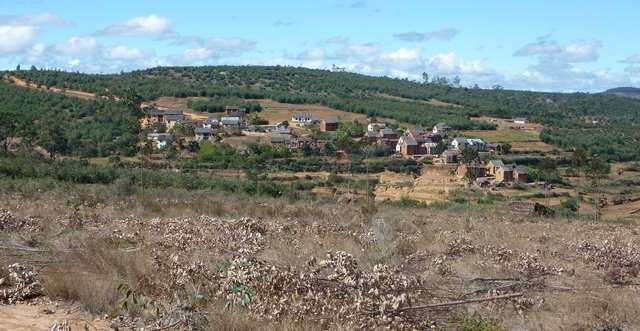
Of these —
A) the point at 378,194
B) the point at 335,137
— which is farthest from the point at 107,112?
the point at 378,194

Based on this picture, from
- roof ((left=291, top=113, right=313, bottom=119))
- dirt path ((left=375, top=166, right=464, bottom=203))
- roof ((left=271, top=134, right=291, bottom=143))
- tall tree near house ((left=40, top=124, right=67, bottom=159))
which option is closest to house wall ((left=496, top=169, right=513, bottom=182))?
dirt path ((left=375, top=166, right=464, bottom=203))

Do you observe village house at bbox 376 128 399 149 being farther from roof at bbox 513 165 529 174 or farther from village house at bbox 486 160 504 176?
roof at bbox 513 165 529 174

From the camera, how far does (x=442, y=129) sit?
8488 cm

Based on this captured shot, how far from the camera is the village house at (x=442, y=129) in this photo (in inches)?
3239

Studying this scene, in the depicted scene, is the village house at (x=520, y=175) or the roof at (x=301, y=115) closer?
the village house at (x=520, y=175)

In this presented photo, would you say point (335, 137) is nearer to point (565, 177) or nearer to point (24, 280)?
point (565, 177)

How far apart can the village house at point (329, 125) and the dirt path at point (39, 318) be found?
7422 centimetres

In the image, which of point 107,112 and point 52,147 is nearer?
point 52,147

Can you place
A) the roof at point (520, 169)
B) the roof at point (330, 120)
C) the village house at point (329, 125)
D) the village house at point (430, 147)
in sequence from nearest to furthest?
the roof at point (520, 169) < the village house at point (430, 147) < the village house at point (329, 125) < the roof at point (330, 120)

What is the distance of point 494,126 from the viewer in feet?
304

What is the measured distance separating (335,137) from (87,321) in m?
67.6

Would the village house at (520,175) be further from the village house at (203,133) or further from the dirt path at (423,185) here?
the village house at (203,133)

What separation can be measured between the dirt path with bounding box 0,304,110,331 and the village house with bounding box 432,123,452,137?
75.8m

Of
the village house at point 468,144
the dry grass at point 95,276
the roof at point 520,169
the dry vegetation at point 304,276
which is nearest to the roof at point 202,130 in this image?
the village house at point 468,144
